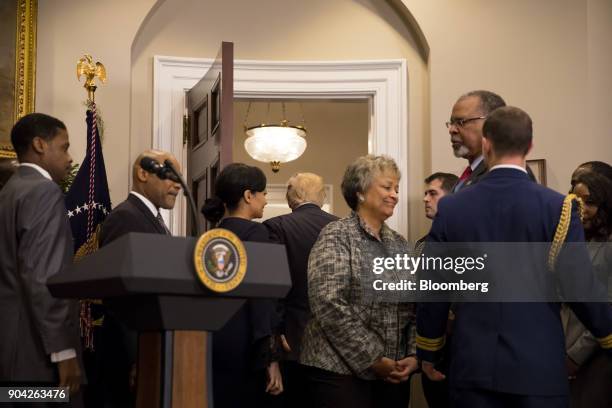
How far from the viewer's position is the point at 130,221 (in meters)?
3.25

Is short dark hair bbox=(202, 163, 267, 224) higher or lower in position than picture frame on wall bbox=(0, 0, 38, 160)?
lower

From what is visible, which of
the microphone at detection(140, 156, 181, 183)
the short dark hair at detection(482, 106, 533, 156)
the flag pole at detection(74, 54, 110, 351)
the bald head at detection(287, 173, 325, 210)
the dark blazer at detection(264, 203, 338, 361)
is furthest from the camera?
the bald head at detection(287, 173, 325, 210)

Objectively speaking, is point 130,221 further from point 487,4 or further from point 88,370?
point 487,4

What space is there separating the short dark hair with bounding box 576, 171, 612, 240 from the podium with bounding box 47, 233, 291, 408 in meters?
1.79

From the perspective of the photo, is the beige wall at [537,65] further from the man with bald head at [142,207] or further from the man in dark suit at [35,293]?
the man in dark suit at [35,293]

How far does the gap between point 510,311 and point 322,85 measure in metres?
2.94

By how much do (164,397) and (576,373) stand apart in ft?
6.26

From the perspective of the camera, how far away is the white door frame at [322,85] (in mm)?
5141

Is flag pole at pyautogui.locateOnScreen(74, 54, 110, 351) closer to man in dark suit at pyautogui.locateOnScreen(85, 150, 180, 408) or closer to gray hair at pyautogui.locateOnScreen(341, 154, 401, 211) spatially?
man in dark suit at pyautogui.locateOnScreen(85, 150, 180, 408)

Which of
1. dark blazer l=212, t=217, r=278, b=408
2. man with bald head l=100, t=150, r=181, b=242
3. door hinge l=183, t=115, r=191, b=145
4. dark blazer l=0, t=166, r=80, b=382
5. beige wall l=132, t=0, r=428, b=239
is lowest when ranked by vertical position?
dark blazer l=212, t=217, r=278, b=408

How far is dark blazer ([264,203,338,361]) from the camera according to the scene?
4.12 meters

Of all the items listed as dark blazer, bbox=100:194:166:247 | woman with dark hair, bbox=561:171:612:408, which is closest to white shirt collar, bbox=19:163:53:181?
dark blazer, bbox=100:194:166:247

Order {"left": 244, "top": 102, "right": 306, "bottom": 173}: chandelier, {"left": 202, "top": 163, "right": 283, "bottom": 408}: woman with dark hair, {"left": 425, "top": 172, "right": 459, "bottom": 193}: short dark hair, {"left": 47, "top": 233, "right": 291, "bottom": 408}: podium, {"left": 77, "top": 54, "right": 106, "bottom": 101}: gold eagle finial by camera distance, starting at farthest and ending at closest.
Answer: {"left": 244, "top": 102, "right": 306, "bottom": 173}: chandelier
{"left": 425, "top": 172, "right": 459, "bottom": 193}: short dark hair
{"left": 77, "top": 54, "right": 106, "bottom": 101}: gold eagle finial
{"left": 202, "top": 163, "right": 283, "bottom": 408}: woman with dark hair
{"left": 47, "top": 233, "right": 291, "bottom": 408}: podium

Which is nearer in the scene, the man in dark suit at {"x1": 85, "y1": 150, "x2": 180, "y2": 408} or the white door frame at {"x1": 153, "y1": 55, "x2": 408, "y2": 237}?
the man in dark suit at {"x1": 85, "y1": 150, "x2": 180, "y2": 408}
